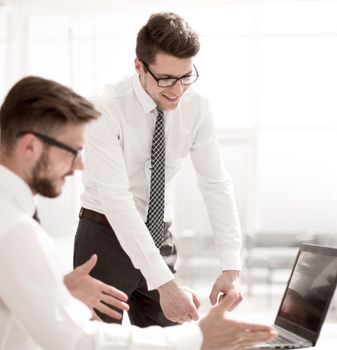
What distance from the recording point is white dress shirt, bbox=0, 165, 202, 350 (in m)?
1.40

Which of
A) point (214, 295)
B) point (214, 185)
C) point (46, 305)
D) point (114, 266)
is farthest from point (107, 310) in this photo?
point (214, 185)

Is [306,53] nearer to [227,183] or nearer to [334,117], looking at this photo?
[334,117]

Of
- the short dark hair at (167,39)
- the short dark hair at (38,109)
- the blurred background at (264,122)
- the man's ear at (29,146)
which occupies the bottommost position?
the blurred background at (264,122)

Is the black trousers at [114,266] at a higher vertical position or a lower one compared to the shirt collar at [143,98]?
lower

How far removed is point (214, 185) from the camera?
8.71ft

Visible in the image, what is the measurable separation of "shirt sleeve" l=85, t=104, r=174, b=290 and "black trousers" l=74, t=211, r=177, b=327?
0.49 ft

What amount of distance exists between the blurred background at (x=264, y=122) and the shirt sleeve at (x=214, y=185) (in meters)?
6.45

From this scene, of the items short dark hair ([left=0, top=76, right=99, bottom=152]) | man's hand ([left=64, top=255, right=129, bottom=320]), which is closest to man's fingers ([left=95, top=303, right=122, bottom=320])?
man's hand ([left=64, top=255, right=129, bottom=320])

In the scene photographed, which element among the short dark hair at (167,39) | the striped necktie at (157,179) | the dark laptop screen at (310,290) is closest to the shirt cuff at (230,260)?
the striped necktie at (157,179)

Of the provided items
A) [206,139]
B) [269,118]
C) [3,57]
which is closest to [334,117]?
[269,118]

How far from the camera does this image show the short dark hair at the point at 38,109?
151cm

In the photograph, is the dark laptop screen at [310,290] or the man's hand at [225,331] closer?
Answer: the man's hand at [225,331]

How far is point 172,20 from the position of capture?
2.38 m

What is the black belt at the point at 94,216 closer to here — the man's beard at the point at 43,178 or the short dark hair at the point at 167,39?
the short dark hair at the point at 167,39
